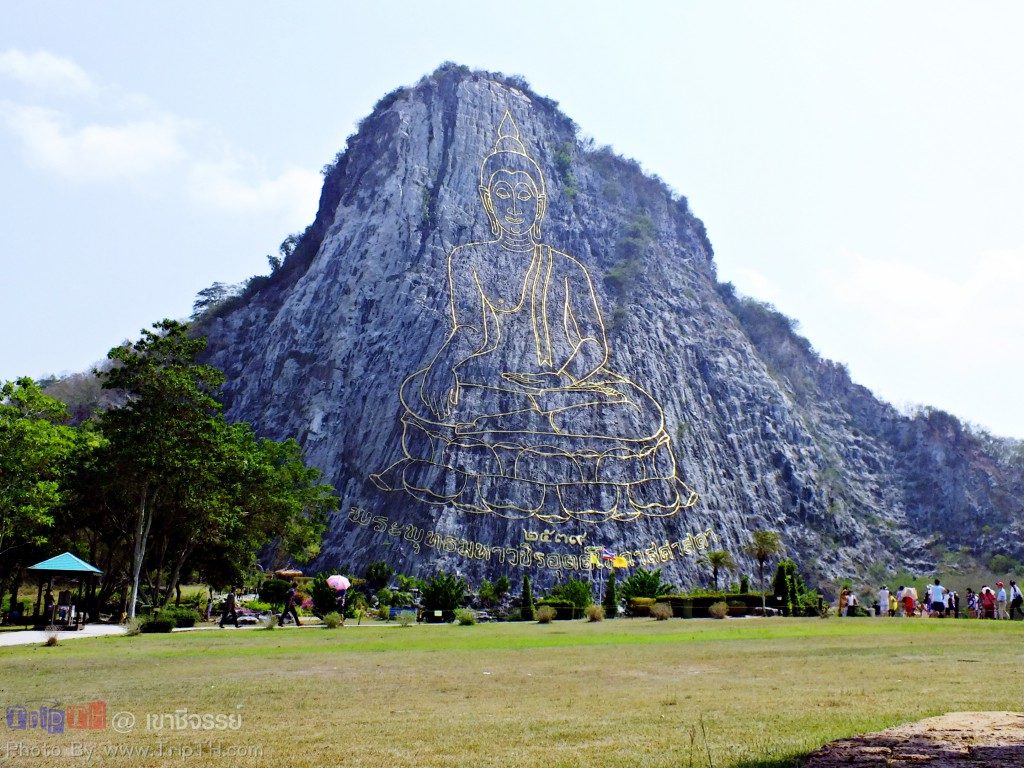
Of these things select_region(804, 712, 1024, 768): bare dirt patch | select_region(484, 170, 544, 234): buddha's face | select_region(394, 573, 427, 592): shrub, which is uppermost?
select_region(484, 170, 544, 234): buddha's face

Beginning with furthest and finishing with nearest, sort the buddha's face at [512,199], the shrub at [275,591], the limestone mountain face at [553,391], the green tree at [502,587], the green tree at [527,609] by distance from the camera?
1. the buddha's face at [512,199]
2. the limestone mountain face at [553,391]
3. the green tree at [502,587]
4. the shrub at [275,591]
5. the green tree at [527,609]

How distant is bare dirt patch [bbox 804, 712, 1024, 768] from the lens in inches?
195

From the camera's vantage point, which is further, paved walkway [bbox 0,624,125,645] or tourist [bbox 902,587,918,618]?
tourist [bbox 902,587,918,618]

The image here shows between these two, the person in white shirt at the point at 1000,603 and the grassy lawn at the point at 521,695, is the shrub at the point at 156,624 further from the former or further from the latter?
the person in white shirt at the point at 1000,603

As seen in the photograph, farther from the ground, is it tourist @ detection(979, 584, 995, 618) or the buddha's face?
→ the buddha's face

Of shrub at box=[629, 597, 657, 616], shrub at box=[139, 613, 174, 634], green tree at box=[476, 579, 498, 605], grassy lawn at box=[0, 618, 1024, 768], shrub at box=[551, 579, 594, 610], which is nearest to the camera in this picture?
grassy lawn at box=[0, 618, 1024, 768]

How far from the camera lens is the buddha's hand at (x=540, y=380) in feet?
165

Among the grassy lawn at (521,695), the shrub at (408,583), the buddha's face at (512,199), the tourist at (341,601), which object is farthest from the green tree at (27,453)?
the buddha's face at (512,199)

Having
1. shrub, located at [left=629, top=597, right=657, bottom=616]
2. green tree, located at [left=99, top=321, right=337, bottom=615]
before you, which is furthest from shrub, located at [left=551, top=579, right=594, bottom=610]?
green tree, located at [left=99, top=321, right=337, bottom=615]

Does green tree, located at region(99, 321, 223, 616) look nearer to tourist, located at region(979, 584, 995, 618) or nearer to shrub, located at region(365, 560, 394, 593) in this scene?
shrub, located at region(365, 560, 394, 593)

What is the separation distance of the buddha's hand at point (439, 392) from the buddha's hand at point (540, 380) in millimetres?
3143

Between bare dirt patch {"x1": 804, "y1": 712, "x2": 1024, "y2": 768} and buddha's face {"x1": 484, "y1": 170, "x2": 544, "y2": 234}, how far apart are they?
51.7 metres

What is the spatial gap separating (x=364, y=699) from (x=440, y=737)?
8.96ft

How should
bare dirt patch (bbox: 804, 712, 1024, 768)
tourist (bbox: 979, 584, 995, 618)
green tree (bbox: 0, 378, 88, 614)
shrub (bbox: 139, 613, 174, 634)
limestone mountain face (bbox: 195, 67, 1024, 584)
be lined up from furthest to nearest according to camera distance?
limestone mountain face (bbox: 195, 67, 1024, 584)
tourist (bbox: 979, 584, 995, 618)
shrub (bbox: 139, 613, 174, 634)
green tree (bbox: 0, 378, 88, 614)
bare dirt patch (bbox: 804, 712, 1024, 768)
